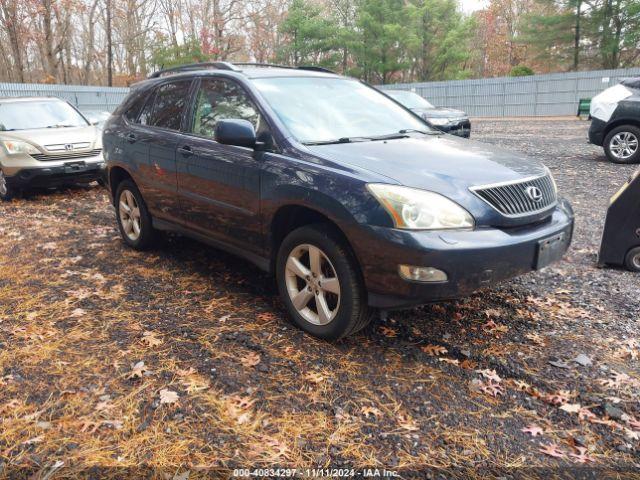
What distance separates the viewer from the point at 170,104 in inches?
188

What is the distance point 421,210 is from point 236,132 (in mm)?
1419

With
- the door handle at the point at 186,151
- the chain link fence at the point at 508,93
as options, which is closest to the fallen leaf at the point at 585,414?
the door handle at the point at 186,151

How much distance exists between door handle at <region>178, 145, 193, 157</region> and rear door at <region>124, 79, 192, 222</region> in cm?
13

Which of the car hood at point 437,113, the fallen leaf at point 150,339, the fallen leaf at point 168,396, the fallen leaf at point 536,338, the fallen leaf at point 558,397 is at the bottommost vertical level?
the fallen leaf at point 558,397

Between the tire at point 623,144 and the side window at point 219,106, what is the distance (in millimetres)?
8631

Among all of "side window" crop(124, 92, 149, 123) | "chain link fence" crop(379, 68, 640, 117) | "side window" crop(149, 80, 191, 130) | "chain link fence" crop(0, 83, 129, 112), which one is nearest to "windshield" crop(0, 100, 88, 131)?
"side window" crop(124, 92, 149, 123)

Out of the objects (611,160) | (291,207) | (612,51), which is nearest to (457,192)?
(291,207)

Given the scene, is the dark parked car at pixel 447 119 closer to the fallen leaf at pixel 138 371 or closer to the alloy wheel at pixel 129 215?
the alloy wheel at pixel 129 215

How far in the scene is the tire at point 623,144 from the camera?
9.73 meters

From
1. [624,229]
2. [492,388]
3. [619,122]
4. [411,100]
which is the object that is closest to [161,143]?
[492,388]

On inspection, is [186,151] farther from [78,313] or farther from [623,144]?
[623,144]

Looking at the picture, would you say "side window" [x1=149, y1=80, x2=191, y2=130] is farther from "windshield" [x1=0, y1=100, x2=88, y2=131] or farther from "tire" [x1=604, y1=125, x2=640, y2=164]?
"tire" [x1=604, y1=125, x2=640, y2=164]

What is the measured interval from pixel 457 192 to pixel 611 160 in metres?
8.85

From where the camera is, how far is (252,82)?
4.02m
